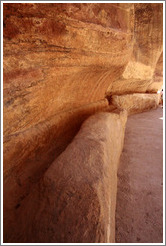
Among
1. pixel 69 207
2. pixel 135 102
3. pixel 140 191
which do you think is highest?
pixel 135 102

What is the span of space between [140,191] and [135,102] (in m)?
2.75

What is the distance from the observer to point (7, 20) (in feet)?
2.62

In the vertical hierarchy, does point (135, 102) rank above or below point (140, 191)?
above

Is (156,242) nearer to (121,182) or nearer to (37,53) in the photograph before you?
(121,182)

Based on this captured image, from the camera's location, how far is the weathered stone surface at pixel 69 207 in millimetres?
775

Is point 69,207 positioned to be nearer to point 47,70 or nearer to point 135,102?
point 47,70

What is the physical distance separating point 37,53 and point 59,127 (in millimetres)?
794

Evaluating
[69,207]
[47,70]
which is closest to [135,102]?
[47,70]

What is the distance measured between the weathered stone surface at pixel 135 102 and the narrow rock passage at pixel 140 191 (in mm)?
924

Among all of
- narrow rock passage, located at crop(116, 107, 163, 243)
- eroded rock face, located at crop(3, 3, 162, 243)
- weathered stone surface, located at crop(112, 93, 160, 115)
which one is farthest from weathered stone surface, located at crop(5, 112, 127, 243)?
weathered stone surface, located at crop(112, 93, 160, 115)

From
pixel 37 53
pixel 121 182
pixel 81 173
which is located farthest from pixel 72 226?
pixel 37 53

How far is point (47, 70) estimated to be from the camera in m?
1.09

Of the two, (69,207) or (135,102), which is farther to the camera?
(135,102)

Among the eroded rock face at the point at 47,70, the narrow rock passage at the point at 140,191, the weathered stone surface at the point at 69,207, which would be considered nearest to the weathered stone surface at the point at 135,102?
the narrow rock passage at the point at 140,191
